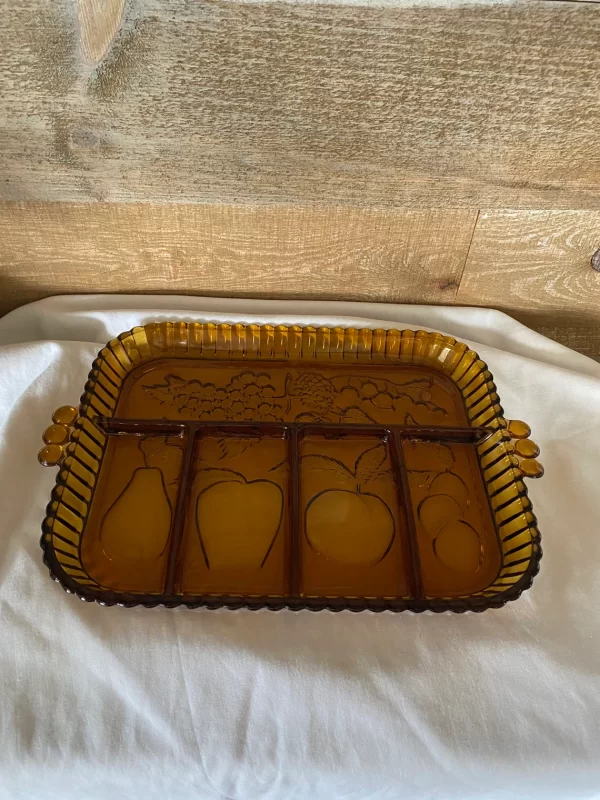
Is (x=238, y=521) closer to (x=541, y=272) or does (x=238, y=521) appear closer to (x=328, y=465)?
(x=328, y=465)

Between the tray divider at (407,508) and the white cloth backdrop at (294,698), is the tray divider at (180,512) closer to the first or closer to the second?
the white cloth backdrop at (294,698)

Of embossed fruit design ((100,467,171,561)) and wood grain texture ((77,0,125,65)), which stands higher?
wood grain texture ((77,0,125,65))

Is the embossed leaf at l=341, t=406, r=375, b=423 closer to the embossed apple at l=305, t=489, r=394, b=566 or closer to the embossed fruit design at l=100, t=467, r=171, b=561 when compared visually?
the embossed apple at l=305, t=489, r=394, b=566

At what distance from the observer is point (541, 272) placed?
61 cm

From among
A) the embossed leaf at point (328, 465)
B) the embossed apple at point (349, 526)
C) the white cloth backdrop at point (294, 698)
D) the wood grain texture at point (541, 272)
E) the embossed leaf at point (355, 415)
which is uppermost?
the wood grain texture at point (541, 272)

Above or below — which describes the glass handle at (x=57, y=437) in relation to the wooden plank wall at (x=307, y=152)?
below

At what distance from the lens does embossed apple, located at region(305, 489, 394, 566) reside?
0.46 meters

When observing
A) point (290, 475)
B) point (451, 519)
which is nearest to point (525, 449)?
point (451, 519)

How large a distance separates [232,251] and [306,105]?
6.7 inches

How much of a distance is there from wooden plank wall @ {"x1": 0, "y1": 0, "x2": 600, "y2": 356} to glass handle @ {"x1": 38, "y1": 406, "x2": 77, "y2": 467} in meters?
0.19

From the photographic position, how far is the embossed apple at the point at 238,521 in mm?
457

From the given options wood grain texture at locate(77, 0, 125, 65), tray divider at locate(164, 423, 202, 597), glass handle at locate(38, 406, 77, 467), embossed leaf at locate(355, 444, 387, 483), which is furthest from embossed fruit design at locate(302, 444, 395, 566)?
wood grain texture at locate(77, 0, 125, 65)

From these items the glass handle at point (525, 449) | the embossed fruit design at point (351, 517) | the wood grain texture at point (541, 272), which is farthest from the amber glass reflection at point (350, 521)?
the wood grain texture at point (541, 272)

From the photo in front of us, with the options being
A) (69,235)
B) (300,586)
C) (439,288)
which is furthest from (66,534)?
(439,288)
